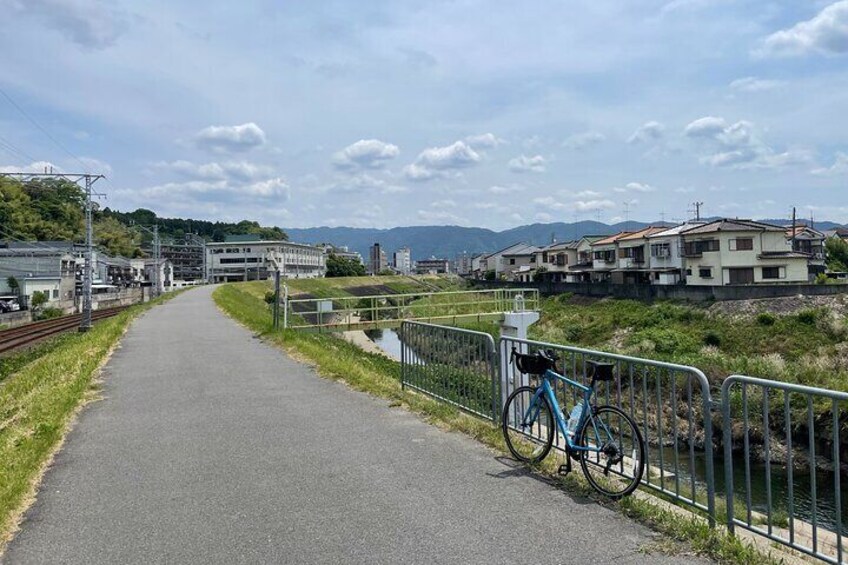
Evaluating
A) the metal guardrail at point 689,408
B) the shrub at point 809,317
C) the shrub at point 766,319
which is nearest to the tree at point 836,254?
the shrub at point 809,317

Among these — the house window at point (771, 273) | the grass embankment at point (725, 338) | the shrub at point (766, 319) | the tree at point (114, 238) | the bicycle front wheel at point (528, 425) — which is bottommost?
the grass embankment at point (725, 338)

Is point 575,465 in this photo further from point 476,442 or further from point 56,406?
point 56,406

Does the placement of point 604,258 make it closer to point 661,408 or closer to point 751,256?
point 751,256

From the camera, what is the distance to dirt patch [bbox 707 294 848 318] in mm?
32638

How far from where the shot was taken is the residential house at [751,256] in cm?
4450

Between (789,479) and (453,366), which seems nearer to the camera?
(789,479)

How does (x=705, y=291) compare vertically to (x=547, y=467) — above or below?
above

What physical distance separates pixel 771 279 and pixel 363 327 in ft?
115

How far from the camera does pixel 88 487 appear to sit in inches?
202

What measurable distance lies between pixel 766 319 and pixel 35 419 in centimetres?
3344

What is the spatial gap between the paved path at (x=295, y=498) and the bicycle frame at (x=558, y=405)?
422 millimetres

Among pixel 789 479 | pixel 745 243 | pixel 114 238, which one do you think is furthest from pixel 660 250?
pixel 114 238

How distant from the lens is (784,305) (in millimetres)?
33406

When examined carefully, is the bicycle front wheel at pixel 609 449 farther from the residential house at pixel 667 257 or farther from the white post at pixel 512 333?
the residential house at pixel 667 257
